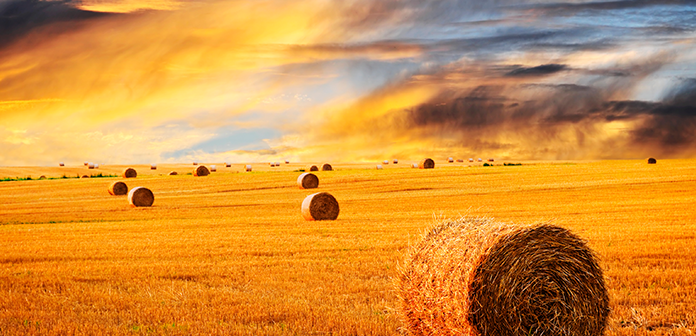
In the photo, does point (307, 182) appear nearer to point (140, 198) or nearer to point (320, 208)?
point (140, 198)

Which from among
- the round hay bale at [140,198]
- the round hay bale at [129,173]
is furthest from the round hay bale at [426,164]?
the round hay bale at [140,198]

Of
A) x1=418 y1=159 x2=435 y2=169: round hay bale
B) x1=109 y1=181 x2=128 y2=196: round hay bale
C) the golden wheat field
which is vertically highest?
x1=418 y1=159 x2=435 y2=169: round hay bale

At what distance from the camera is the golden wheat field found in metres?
8.95

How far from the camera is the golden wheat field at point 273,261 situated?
8.95m

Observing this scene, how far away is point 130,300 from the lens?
1047 centimetres

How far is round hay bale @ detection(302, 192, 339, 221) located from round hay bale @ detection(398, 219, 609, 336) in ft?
61.2

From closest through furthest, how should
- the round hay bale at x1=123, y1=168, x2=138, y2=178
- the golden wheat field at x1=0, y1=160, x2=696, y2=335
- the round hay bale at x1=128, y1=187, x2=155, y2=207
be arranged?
the golden wheat field at x1=0, y1=160, x2=696, y2=335
the round hay bale at x1=128, y1=187, x2=155, y2=207
the round hay bale at x1=123, y1=168, x2=138, y2=178

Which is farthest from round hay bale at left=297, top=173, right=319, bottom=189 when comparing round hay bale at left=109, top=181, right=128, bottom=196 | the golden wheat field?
round hay bale at left=109, top=181, right=128, bottom=196

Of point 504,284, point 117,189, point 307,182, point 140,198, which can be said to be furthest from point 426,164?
point 504,284

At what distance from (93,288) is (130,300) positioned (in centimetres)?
157

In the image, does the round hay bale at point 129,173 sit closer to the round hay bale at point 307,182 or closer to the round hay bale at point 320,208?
the round hay bale at point 307,182

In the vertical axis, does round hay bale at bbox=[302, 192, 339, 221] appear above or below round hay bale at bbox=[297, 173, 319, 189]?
below

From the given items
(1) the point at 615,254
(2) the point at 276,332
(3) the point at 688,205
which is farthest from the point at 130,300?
(3) the point at 688,205

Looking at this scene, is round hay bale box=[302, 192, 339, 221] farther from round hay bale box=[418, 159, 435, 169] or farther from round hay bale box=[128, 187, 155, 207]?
round hay bale box=[418, 159, 435, 169]
